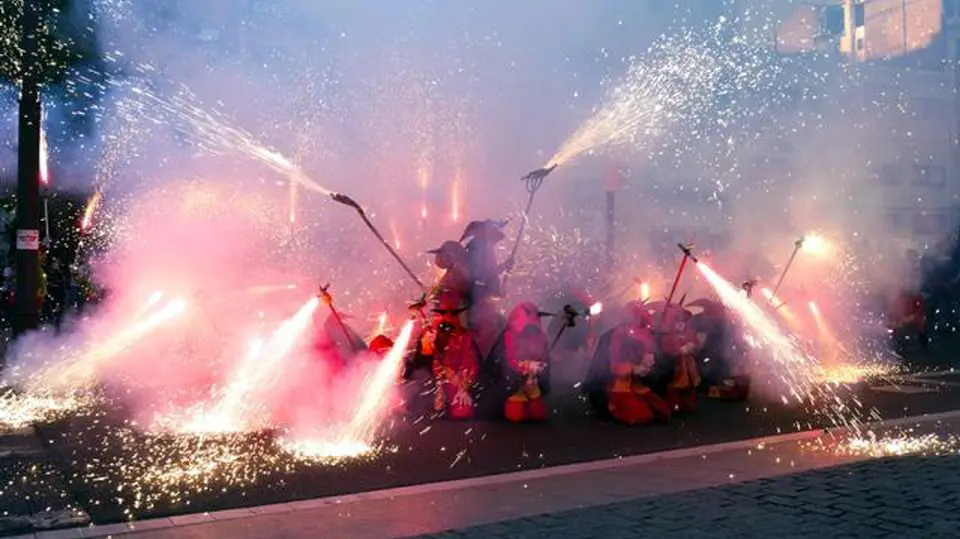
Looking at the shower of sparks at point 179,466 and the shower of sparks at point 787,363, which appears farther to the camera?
the shower of sparks at point 787,363

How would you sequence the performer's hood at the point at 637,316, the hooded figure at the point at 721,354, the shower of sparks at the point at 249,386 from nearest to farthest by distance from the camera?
the shower of sparks at the point at 249,386
the performer's hood at the point at 637,316
the hooded figure at the point at 721,354

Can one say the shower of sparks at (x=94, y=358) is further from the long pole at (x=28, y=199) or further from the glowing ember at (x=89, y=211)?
the glowing ember at (x=89, y=211)

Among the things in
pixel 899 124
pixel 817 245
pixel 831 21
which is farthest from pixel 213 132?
pixel 831 21

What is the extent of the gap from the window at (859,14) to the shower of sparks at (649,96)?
1455 centimetres

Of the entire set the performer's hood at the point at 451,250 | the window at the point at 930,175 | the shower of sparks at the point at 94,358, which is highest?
the window at the point at 930,175

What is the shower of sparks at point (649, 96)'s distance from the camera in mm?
10000

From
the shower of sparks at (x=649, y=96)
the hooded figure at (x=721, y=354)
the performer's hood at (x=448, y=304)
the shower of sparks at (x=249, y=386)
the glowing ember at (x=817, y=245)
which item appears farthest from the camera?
the glowing ember at (x=817, y=245)

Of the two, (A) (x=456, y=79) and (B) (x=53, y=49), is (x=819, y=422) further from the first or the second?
(B) (x=53, y=49)

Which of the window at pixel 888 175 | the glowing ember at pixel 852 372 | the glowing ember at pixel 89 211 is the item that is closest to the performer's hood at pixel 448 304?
the glowing ember at pixel 852 372

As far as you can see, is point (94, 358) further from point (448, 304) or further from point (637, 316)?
point (637, 316)

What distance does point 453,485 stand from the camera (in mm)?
4750

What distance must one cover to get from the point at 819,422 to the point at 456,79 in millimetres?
5320

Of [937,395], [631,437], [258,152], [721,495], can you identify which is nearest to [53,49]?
[258,152]

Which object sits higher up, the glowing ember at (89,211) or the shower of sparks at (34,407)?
the glowing ember at (89,211)
